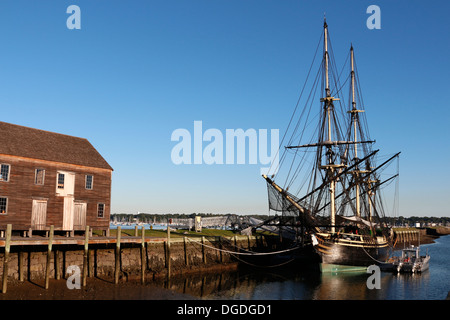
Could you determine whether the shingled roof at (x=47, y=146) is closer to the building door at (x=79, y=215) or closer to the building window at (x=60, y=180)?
the building window at (x=60, y=180)

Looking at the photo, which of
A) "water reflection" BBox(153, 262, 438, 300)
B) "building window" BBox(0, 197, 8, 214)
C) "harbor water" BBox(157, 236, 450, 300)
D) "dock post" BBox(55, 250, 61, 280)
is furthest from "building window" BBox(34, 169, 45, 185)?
"harbor water" BBox(157, 236, 450, 300)

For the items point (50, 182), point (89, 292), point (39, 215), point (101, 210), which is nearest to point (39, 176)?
point (50, 182)

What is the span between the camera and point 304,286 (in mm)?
36281

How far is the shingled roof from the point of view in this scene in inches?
1347

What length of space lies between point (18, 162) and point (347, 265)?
3563 cm

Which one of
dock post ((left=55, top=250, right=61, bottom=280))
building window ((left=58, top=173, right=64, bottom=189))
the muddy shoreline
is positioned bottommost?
the muddy shoreline

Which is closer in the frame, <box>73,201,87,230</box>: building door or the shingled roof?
the shingled roof

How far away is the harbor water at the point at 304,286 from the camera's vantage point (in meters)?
31.7

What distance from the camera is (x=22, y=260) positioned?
27.1 metres

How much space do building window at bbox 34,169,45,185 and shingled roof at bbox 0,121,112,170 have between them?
3.84ft

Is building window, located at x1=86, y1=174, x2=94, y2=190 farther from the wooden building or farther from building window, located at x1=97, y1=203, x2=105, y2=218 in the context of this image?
building window, located at x1=97, y1=203, x2=105, y2=218

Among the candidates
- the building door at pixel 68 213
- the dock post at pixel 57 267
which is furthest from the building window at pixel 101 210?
the dock post at pixel 57 267

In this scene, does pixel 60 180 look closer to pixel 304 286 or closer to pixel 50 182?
pixel 50 182

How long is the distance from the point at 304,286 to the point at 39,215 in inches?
977
